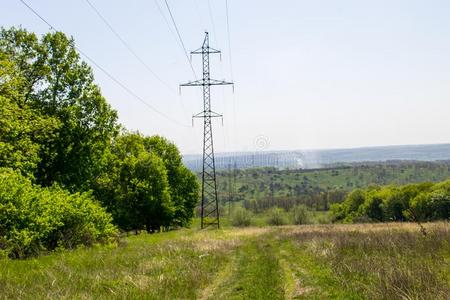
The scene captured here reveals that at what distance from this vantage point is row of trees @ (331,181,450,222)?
8450 centimetres

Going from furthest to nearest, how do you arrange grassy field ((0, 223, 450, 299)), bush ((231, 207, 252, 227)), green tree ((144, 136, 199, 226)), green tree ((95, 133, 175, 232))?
bush ((231, 207, 252, 227)), green tree ((144, 136, 199, 226)), green tree ((95, 133, 175, 232)), grassy field ((0, 223, 450, 299))

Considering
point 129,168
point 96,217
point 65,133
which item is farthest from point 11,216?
point 129,168

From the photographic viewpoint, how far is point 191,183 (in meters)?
73.2

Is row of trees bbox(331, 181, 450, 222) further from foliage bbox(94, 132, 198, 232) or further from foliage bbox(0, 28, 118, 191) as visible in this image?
foliage bbox(0, 28, 118, 191)

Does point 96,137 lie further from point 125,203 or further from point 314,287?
point 314,287

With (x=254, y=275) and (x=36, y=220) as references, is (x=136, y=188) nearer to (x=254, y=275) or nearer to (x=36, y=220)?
(x=36, y=220)

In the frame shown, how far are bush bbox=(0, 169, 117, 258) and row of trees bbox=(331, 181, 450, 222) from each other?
51234 mm

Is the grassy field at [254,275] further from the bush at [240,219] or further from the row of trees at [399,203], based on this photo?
the bush at [240,219]

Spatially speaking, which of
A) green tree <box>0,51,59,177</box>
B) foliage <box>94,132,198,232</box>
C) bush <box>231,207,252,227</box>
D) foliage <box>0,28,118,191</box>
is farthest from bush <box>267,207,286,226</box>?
green tree <box>0,51,59,177</box>

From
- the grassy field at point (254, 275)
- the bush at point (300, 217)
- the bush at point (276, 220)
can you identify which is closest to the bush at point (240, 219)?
the bush at point (276, 220)

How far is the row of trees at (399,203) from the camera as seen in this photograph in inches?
3327

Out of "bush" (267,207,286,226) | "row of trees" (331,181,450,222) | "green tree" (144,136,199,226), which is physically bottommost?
"bush" (267,207,286,226)

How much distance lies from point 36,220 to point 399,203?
104527 mm

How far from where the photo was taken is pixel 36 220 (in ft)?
62.6
